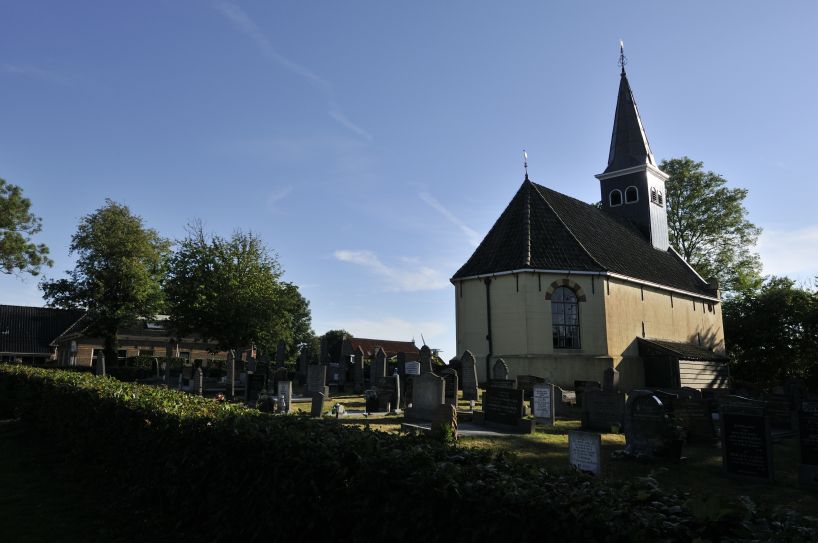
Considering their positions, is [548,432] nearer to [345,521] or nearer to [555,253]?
[345,521]

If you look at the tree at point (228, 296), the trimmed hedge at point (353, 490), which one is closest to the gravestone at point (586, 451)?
the trimmed hedge at point (353, 490)

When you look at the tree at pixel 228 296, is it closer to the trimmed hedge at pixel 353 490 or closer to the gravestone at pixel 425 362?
the gravestone at pixel 425 362

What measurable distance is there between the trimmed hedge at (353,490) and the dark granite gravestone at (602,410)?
31.4 feet

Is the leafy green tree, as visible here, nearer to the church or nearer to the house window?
the church

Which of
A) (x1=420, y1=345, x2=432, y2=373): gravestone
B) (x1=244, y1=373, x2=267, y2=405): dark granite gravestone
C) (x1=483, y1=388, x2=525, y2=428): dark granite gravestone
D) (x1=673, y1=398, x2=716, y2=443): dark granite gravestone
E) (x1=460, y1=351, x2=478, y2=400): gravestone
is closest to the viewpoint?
(x1=673, y1=398, x2=716, y2=443): dark granite gravestone

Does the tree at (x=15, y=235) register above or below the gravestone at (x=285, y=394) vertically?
above

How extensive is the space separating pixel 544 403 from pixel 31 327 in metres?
51.6

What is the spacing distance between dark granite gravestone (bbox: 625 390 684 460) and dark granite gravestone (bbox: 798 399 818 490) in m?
1.84

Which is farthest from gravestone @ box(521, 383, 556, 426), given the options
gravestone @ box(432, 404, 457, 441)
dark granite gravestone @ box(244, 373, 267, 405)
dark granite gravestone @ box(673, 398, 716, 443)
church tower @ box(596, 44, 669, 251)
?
church tower @ box(596, 44, 669, 251)

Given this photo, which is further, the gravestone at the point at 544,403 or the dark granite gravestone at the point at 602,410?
the gravestone at the point at 544,403

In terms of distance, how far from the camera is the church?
74.4 ft

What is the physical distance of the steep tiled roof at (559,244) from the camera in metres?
23.5

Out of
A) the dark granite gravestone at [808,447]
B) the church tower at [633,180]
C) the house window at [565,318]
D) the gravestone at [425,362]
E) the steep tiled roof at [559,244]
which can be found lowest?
the dark granite gravestone at [808,447]

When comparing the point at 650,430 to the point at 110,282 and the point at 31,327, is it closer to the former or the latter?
the point at 110,282
